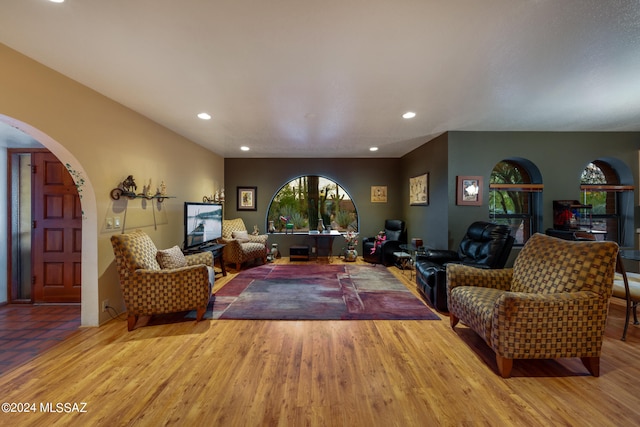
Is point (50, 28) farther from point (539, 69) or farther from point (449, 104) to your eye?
point (539, 69)

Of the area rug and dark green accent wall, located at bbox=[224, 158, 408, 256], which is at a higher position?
dark green accent wall, located at bbox=[224, 158, 408, 256]

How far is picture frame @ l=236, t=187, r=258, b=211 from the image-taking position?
6.21 meters

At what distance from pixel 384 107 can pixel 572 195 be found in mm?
3622

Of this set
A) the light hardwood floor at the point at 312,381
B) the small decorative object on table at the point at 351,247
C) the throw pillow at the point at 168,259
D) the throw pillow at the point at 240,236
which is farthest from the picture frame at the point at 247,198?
the light hardwood floor at the point at 312,381

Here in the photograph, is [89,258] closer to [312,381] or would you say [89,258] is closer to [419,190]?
[312,381]

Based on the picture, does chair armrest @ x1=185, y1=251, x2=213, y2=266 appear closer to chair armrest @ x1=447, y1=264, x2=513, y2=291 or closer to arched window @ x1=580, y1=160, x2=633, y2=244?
chair armrest @ x1=447, y1=264, x2=513, y2=291

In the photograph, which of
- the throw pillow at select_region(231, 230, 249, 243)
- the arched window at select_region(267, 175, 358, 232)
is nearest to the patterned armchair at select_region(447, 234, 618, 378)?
the throw pillow at select_region(231, 230, 249, 243)

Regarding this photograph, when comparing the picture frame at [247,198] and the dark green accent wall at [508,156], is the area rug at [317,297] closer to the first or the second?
the dark green accent wall at [508,156]

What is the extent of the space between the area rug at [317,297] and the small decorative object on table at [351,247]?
2.93 ft

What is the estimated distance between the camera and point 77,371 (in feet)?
6.31

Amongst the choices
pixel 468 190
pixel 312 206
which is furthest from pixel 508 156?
pixel 312 206

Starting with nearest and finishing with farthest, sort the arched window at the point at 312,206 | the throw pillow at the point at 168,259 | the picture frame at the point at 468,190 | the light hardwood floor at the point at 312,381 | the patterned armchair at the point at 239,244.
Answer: the light hardwood floor at the point at 312,381 → the throw pillow at the point at 168,259 → the picture frame at the point at 468,190 → the patterned armchair at the point at 239,244 → the arched window at the point at 312,206

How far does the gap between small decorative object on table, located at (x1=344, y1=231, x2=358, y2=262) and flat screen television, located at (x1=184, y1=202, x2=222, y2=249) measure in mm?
2840

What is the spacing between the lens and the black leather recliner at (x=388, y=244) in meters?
5.33
